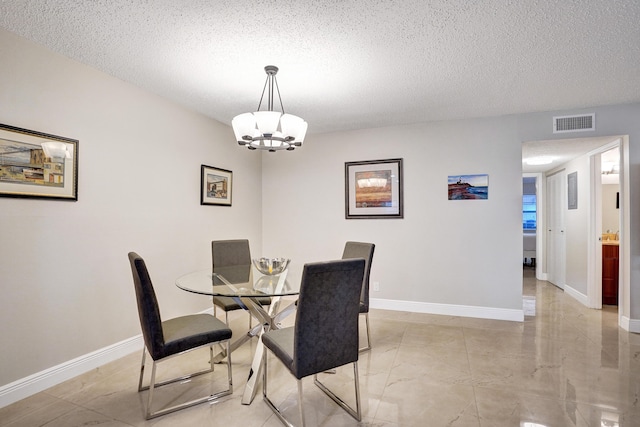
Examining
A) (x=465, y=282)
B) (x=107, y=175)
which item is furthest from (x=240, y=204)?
(x=465, y=282)

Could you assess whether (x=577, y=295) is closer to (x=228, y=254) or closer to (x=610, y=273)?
(x=610, y=273)

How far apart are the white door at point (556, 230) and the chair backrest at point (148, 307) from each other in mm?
5823

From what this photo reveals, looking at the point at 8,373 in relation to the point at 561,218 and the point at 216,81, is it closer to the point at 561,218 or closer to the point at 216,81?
the point at 216,81

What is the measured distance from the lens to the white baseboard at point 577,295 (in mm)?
4293

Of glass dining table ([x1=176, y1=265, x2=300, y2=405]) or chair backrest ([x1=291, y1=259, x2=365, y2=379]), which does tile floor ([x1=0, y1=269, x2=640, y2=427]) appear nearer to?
glass dining table ([x1=176, y1=265, x2=300, y2=405])

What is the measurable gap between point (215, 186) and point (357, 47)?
93.7 inches

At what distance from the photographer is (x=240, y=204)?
172 inches

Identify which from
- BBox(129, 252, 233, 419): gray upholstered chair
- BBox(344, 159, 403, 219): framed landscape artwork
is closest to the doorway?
BBox(344, 159, 403, 219): framed landscape artwork

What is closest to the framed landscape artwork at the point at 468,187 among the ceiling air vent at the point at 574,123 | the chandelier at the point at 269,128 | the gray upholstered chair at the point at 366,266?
the ceiling air vent at the point at 574,123

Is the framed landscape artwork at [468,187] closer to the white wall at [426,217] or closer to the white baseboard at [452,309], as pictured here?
the white wall at [426,217]

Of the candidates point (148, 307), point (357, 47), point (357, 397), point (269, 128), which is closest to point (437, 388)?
point (357, 397)

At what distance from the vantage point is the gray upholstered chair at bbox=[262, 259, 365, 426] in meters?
1.66

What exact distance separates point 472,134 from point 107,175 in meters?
3.85

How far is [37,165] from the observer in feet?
7.27
